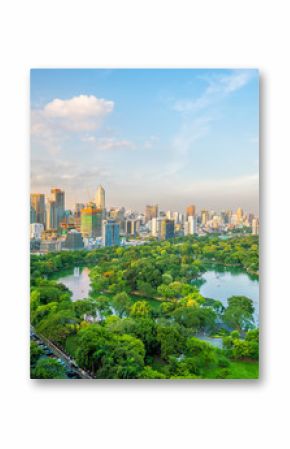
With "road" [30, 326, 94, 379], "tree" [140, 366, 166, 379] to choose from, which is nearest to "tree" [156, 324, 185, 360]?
"tree" [140, 366, 166, 379]

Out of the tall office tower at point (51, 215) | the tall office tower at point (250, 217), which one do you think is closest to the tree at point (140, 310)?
the tall office tower at point (51, 215)

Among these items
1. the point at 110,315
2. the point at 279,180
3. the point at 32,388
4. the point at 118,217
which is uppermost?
the point at 279,180

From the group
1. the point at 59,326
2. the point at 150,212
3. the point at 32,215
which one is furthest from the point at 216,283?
the point at 32,215

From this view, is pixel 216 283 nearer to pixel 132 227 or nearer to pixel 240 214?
pixel 240 214

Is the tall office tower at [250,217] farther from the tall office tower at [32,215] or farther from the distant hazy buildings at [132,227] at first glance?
the tall office tower at [32,215]
